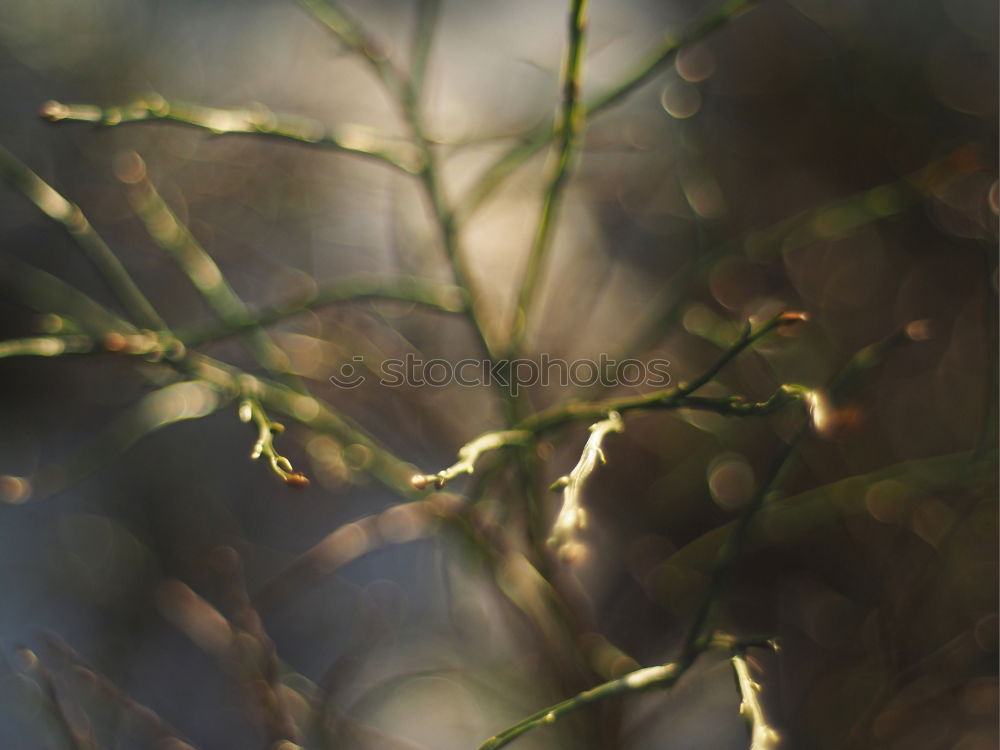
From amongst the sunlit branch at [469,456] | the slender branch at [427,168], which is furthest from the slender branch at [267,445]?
the slender branch at [427,168]

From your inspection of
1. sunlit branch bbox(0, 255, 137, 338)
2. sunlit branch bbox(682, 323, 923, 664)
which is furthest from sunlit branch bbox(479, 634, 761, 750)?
Answer: sunlit branch bbox(0, 255, 137, 338)

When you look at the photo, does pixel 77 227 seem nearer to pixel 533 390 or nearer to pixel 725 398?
pixel 725 398

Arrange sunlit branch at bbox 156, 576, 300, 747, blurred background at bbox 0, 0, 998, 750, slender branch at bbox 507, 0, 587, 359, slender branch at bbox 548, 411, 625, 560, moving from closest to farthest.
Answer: slender branch at bbox 548, 411, 625, 560
slender branch at bbox 507, 0, 587, 359
sunlit branch at bbox 156, 576, 300, 747
blurred background at bbox 0, 0, 998, 750

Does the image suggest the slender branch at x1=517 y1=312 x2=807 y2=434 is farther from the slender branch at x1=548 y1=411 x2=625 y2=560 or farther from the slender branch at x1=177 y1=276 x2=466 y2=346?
the slender branch at x1=177 y1=276 x2=466 y2=346

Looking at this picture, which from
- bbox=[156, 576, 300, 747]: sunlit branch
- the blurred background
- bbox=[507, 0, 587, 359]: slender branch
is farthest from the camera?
the blurred background

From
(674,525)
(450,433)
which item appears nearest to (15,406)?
(450,433)

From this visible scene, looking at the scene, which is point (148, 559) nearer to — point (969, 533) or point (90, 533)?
point (90, 533)

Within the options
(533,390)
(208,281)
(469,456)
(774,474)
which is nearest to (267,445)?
(469,456)

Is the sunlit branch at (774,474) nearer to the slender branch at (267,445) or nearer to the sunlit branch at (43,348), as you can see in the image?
the slender branch at (267,445)
